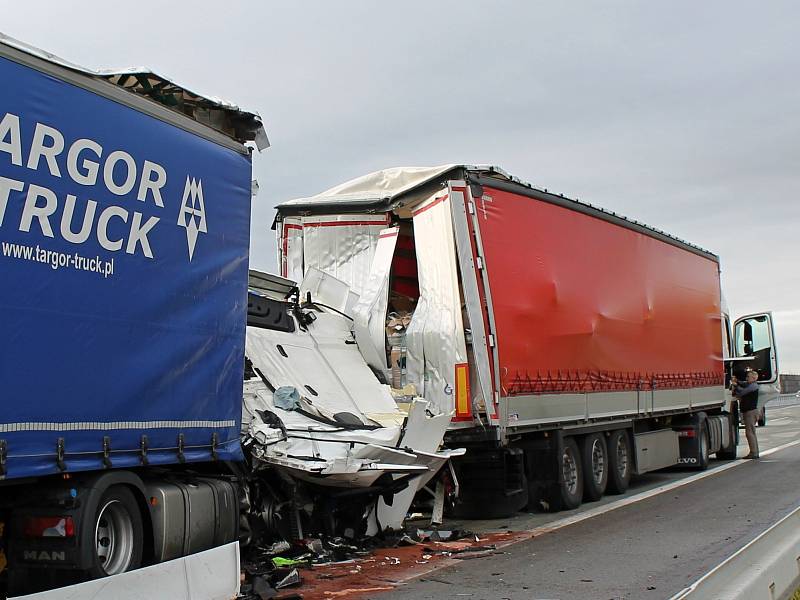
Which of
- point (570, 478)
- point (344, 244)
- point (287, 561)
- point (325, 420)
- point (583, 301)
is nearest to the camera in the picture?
point (287, 561)

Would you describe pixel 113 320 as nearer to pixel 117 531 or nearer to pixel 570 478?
pixel 117 531

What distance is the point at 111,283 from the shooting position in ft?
19.8

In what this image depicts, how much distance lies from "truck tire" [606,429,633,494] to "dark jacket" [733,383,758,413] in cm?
717

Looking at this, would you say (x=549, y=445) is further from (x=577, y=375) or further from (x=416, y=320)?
(x=416, y=320)

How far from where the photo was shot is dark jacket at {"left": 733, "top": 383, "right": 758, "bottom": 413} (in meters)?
20.5

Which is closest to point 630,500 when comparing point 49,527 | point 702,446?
point 702,446

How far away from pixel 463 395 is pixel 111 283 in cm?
508

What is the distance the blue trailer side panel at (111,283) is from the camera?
5.35 m

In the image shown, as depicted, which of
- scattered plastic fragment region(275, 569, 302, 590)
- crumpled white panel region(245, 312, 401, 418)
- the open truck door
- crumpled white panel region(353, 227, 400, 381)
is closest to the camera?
scattered plastic fragment region(275, 569, 302, 590)

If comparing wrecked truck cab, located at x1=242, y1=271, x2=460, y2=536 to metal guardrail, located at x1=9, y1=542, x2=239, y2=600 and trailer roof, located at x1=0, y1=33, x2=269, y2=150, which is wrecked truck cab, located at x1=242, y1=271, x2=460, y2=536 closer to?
metal guardrail, located at x1=9, y1=542, x2=239, y2=600

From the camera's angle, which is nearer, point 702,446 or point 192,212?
point 192,212

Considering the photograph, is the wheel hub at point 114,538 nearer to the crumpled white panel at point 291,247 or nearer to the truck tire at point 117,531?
the truck tire at point 117,531

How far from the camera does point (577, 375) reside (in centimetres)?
1239

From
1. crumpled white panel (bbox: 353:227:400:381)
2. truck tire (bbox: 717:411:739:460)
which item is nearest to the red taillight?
crumpled white panel (bbox: 353:227:400:381)
